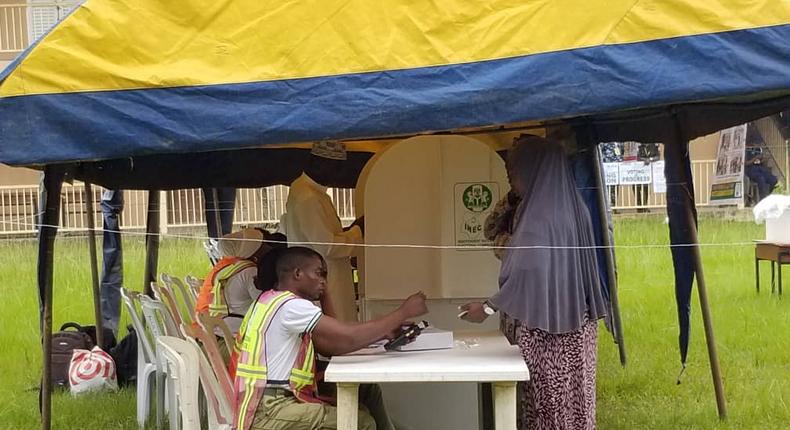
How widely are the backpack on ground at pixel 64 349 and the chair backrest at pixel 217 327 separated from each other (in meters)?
2.69

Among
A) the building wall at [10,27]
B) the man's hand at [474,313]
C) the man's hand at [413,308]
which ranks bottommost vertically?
the man's hand at [474,313]

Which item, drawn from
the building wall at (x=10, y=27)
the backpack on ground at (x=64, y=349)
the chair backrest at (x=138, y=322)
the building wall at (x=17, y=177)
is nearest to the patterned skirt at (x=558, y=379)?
the chair backrest at (x=138, y=322)

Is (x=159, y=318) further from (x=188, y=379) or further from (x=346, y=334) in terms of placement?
(x=346, y=334)

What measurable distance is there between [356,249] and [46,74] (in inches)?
75.3

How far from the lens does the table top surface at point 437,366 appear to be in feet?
10.2

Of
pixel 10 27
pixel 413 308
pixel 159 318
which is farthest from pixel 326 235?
pixel 10 27

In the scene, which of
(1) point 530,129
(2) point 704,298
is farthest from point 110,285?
(2) point 704,298

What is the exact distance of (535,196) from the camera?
363 centimetres

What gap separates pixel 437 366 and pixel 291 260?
734 millimetres

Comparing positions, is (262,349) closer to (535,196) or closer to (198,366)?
(198,366)

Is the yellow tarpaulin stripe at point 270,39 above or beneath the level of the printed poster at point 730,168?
above

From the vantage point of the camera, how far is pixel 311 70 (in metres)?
3.51

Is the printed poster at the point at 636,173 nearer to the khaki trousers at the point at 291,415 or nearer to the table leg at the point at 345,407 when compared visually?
the khaki trousers at the point at 291,415

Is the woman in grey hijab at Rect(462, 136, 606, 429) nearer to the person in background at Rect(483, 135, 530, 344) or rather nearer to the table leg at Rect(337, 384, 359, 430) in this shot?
the person in background at Rect(483, 135, 530, 344)
